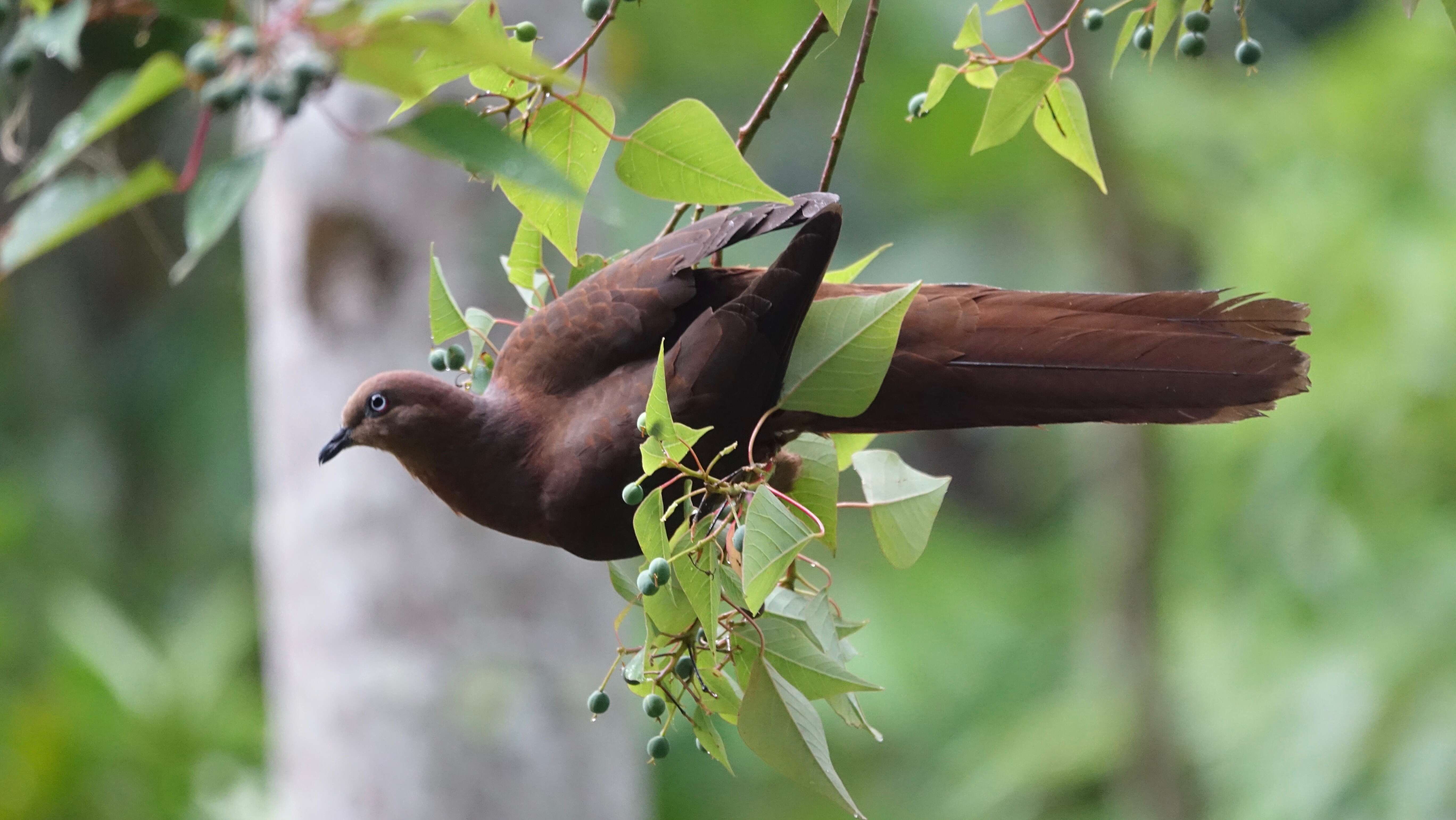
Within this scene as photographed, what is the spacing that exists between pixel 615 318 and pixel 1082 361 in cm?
52

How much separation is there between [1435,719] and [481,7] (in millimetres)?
3912

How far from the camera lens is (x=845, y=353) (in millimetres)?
1298

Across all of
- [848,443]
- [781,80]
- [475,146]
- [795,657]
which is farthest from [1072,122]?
[475,146]

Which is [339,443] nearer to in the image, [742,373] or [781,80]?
[742,373]

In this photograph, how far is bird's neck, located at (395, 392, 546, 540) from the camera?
61.9 inches

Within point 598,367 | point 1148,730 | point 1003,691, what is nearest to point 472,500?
point 598,367

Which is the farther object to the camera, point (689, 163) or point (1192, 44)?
point (1192, 44)

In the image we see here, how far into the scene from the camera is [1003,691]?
7168mm

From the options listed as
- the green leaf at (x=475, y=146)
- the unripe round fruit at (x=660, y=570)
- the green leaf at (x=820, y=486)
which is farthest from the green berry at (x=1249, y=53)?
the green leaf at (x=475, y=146)

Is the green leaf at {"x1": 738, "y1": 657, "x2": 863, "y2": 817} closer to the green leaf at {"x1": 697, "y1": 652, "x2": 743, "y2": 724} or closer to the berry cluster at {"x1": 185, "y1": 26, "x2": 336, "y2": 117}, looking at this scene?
the green leaf at {"x1": 697, "y1": 652, "x2": 743, "y2": 724}

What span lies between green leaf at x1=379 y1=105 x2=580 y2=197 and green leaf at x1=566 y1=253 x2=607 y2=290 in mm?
893

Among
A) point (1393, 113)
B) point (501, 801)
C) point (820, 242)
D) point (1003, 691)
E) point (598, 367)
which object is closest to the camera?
point (820, 242)

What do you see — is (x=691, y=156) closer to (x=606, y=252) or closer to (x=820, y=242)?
(x=820, y=242)

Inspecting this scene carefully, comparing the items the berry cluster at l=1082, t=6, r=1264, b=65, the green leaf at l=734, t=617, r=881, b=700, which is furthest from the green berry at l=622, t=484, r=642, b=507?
the berry cluster at l=1082, t=6, r=1264, b=65
